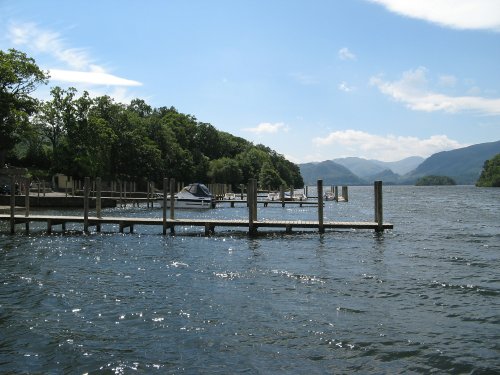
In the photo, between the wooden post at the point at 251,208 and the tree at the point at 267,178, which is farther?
the tree at the point at 267,178

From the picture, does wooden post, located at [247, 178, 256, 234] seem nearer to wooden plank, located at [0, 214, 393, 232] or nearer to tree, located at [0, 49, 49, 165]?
wooden plank, located at [0, 214, 393, 232]

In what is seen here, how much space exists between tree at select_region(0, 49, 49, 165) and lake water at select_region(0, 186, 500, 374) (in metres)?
39.6

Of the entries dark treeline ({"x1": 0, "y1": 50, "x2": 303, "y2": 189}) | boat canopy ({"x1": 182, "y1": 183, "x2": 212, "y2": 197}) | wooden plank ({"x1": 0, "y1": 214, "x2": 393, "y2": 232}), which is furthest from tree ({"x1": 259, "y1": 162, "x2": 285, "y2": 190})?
wooden plank ({"x1": 0, "y1": 214, "x2": 393, "y2": 232})

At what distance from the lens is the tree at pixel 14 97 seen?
2260 inches

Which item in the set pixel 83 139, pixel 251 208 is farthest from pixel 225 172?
pixel 251 208

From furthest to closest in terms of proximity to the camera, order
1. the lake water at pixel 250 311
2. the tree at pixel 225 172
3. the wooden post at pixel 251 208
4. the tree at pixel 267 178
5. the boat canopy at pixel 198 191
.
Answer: the tree at pixel 267 178
the tree at pixel 225 172
the boat canopy at pixel 198 191
the wooden post at pixel 251 208
the lake water at pixel 250 311

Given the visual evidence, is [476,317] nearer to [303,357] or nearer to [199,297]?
[303,357]

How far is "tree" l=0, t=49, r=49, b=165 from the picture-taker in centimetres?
5741

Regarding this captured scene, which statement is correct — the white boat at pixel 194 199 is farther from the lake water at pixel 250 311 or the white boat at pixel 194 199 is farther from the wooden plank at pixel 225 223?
the lake water at pixel 250 311

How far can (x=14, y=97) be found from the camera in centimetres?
5972

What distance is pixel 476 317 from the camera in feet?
40.5

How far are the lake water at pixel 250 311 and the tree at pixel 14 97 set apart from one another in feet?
130

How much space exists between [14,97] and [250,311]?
55870 millimetres

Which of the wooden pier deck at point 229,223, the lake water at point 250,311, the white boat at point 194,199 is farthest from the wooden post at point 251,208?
the white boat at point 194,199
